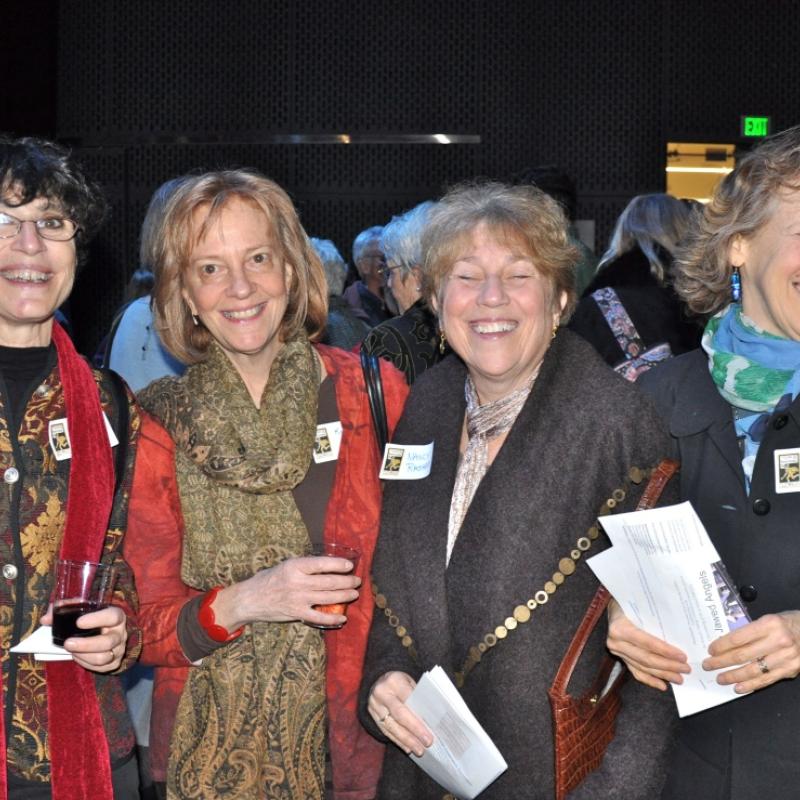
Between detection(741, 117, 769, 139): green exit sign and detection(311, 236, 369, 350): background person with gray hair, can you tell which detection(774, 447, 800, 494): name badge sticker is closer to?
detection(311, 236, 369, 350): background person with gray hair

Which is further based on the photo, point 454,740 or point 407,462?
point 407,462

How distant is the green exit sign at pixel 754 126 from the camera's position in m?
9.04

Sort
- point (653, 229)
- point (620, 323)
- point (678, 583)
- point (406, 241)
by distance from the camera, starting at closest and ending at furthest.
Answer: point (678, 583), point (620, 323), point (653, 229), point (406, 241)

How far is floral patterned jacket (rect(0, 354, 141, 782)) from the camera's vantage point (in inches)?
93.9

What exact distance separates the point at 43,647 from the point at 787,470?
58.6 inches

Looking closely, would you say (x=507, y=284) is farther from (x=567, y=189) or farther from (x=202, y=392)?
(x=567, y=189)

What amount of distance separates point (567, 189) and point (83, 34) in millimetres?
5381

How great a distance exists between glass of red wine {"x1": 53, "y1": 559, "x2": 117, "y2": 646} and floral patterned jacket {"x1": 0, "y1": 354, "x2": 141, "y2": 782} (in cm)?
13

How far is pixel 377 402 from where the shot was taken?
2898 millimetres

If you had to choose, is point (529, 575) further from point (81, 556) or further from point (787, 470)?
point (81, 556)

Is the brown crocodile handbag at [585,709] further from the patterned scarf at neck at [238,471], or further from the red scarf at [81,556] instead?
the red scarf at [81,556]

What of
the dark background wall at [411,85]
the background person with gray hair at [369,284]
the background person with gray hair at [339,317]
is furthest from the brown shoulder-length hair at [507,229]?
the dark background wall at [411,85]

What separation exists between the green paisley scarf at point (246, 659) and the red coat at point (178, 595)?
0.03 m

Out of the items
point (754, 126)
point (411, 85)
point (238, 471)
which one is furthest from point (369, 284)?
point (238, 471)
